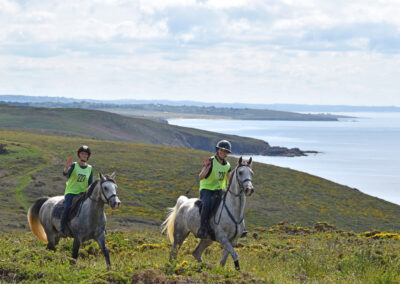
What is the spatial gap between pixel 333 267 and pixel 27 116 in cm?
16346

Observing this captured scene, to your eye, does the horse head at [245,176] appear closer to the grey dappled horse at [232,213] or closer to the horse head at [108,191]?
the grey dappled horse at [232,213]

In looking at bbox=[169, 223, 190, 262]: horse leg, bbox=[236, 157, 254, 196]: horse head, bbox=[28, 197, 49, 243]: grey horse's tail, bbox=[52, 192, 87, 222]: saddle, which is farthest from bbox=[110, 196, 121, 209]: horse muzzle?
bbox=[28, 197, 49, 243]: grey horse's tail

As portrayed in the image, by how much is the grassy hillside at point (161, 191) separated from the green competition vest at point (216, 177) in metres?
22.0

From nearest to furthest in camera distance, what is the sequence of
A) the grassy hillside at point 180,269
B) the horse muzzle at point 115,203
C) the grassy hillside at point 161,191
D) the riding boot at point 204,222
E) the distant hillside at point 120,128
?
the grassy hillside at point 180,269 → the horse muzzle at point 115,203 → the riding boot at point 204,222 → the grassy hillside at point 161,191 → the distant hillside at point 120,128

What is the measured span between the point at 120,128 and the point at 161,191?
129284 mm

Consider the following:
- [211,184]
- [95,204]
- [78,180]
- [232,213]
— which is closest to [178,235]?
[211,184]

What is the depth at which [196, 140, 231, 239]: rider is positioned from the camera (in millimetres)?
13586

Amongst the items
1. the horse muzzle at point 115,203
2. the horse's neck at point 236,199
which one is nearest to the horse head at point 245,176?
the horse's neck at point 236,199

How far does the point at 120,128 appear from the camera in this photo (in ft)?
588

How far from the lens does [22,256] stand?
41.1 feet

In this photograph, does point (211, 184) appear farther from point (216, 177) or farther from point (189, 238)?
point (189, 238)

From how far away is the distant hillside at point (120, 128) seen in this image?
156500 mm

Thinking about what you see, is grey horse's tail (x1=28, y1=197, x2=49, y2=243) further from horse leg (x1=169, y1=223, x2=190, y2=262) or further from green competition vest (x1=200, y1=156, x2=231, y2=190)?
green competition vest (x1=200, y1=156, x2=231, y2=190)

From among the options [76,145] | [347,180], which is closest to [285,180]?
[76,145]
